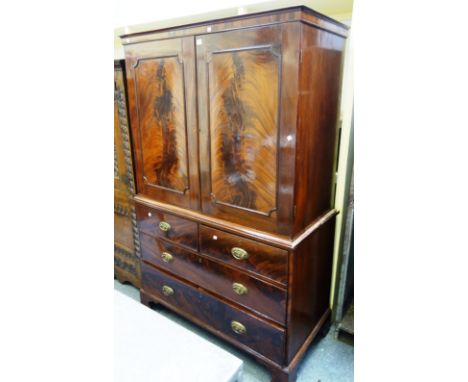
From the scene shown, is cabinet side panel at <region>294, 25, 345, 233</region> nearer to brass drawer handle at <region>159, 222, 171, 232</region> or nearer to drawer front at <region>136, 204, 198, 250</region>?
drawer front at <region>136, 204, 198, 250</region>

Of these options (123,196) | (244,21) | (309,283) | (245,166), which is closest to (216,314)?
(309,283)

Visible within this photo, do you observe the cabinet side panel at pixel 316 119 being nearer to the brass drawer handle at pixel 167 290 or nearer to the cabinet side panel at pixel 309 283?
the cabinet side panel at pixel 309 283

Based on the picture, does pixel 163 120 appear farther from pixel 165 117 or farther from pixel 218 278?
pixel 218 278

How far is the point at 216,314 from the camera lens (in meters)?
1.67

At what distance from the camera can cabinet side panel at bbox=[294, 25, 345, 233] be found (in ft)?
3.87

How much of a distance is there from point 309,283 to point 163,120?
3.60 ft

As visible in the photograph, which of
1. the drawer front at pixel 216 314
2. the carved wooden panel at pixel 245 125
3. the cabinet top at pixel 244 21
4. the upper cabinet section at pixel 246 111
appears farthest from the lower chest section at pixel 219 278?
the cabinet top at pixel 244 21

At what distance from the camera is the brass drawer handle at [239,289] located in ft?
4.91
